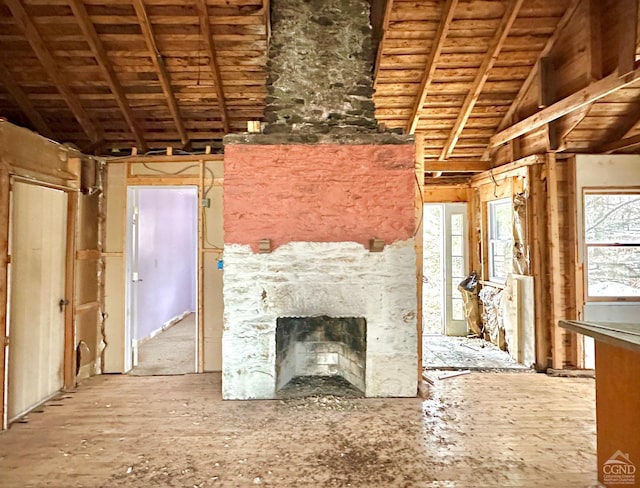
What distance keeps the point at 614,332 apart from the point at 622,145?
10.5 ft

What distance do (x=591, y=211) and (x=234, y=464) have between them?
4.74 m

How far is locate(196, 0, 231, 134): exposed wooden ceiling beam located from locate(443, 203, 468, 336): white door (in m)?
4.00

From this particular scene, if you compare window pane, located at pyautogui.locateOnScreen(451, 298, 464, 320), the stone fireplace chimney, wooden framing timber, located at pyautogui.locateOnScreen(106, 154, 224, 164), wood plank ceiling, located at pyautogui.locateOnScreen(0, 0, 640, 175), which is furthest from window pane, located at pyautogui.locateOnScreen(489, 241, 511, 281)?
wooden framing timber, located at pyautogui.locateOnScreen(106, 154, 224, 164)

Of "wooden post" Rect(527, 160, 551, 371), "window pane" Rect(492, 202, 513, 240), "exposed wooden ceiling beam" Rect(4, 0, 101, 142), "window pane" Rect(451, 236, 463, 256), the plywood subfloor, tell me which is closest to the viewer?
"exposed wooden ceiling beam" Rect(4, 0, 101, 142)

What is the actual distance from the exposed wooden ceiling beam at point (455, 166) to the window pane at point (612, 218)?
57.4 inches

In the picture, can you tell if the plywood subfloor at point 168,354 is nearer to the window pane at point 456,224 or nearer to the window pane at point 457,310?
the window pane at point 457,310

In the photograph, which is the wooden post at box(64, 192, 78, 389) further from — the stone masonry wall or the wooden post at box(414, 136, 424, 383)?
the wooden post at box(414, 136, 424, 383)

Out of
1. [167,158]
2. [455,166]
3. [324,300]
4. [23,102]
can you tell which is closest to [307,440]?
[324,300]

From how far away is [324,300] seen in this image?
13.0 ft

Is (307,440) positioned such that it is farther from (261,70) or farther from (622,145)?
(622,145)

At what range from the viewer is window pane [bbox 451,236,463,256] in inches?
265

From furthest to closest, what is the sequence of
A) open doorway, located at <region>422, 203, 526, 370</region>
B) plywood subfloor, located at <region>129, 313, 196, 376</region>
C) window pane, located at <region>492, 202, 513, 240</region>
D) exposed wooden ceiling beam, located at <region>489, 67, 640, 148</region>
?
open doorway, located at <region>422, 203, 526, 370</region> → window pane, located at <region>492, 202, 513, 240</region> → plywood subfloor, located at <region>129, 313, 196, 376</region> → exposed wooden ceiling beam, located at <region>489, 67, 640, 148</region>

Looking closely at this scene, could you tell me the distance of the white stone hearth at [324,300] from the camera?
3922 millimetres

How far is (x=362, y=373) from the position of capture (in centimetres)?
405
